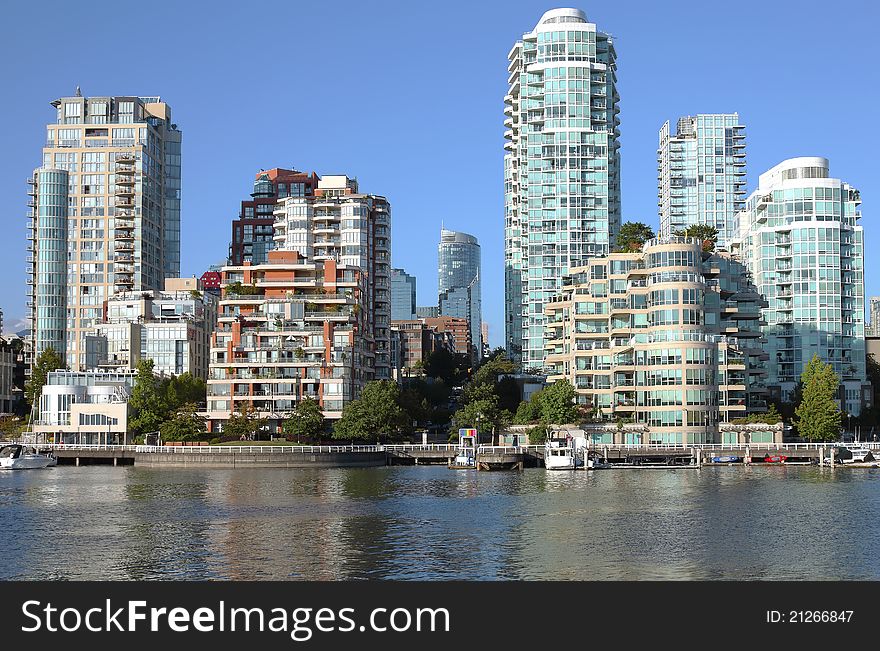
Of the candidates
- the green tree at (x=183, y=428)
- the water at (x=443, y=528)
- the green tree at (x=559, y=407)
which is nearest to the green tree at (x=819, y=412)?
the green tree at (x=559, y=407)

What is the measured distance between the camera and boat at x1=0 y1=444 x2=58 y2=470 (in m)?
154

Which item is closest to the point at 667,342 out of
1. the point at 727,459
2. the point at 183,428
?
the point at 727,459

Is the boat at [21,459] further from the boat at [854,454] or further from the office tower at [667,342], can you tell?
the boat at [854,454]

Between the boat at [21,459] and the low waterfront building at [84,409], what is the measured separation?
9.85m

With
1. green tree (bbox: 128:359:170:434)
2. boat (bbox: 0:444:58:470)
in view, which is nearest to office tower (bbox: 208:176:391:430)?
green tree (bbox: 128:359:170:434)

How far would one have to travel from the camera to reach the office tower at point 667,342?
155875 mm

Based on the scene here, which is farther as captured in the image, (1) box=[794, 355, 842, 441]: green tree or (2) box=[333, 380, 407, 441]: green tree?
(1) box=[794, 355, 842, 441]: green tree

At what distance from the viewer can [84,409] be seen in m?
174

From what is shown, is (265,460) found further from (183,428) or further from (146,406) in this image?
(146,406)

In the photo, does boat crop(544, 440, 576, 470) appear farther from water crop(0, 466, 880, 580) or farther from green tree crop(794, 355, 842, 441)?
green tree crop(794, 355, 842, 441)

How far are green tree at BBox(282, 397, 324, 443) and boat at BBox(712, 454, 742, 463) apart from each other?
56213 mm

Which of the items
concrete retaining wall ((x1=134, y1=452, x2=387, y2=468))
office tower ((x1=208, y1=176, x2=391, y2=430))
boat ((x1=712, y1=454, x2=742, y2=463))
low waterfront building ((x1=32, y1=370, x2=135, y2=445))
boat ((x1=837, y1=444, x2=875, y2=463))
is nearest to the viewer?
concrete retaining wall ((x1=134, y1=452, x2=387, y2=468))
